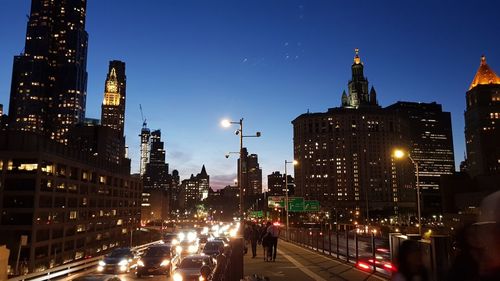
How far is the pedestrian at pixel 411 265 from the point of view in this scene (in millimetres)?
5547

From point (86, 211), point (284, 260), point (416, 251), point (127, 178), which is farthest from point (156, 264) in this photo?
point (127, 178)

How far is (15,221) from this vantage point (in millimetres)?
87500

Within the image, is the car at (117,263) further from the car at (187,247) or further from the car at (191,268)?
the car at (187,247)

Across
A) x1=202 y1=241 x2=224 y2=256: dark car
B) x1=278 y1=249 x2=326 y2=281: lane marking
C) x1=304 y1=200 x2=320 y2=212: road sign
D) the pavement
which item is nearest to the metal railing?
the pavement

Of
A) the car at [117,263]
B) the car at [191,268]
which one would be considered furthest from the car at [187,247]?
the car at [191,268]

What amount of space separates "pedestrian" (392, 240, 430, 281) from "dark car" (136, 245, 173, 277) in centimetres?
1755

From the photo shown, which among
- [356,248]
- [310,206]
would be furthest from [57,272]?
[310,206]

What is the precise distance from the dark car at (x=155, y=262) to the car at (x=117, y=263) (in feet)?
6.15

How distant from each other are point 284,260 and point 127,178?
5375 inches

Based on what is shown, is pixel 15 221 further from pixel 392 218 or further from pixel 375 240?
pixel 392 218

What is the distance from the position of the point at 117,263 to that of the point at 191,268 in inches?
300

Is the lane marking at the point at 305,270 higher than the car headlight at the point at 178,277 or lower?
higher

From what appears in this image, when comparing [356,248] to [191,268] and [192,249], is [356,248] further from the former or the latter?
[192,249]

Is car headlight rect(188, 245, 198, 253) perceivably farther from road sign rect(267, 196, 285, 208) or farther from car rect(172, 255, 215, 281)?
car rect(172, 255, 215, 281)
